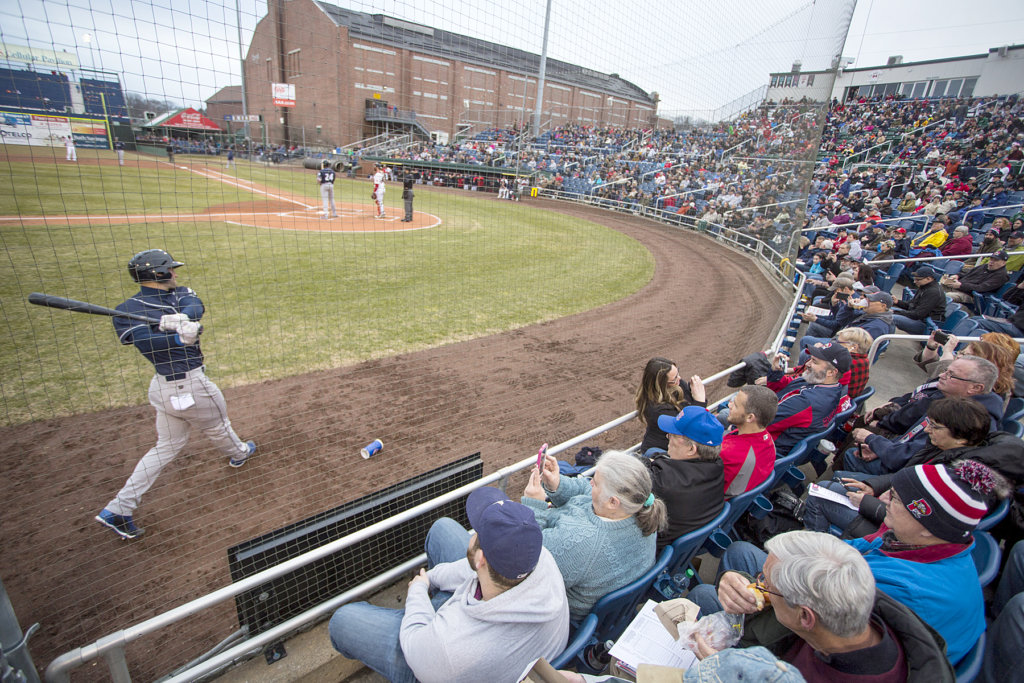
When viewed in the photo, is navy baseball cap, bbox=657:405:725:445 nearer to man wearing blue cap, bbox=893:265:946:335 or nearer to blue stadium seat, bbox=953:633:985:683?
blue stadium seat, bbox=953:633:985:683

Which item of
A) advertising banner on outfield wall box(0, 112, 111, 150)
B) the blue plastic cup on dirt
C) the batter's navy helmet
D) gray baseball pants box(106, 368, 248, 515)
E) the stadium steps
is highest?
advertising banner on outfield wall box(0, 112, 111, 150)

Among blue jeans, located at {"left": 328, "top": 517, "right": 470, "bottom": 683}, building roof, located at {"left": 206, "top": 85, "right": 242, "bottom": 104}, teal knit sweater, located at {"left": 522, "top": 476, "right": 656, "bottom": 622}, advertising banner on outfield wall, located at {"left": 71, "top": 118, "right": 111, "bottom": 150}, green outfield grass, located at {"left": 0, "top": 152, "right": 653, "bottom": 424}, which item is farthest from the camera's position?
green outfield grass, located at {"left": 0, "top": 152, "right": 653, "bottom": 424}

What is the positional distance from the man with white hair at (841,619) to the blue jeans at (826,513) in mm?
1376

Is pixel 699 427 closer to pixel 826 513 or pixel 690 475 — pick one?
pixel 690 475

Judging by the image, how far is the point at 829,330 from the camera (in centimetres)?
679

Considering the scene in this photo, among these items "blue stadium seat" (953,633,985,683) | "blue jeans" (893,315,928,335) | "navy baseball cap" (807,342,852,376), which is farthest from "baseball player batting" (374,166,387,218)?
"blue stadium seat" (953,633,985,683)

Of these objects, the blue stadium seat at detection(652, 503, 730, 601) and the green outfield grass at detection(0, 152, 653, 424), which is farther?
the green outfield grass at detection(0, 152, 653, 424)

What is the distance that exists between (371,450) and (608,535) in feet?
9.81

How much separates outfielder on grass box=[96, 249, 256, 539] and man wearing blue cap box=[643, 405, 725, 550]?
3.50 m

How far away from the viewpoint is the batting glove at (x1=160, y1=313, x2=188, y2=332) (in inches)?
133

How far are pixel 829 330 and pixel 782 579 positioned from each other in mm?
6564

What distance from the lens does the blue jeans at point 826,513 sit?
2.80 m

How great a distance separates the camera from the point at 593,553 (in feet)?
6.81

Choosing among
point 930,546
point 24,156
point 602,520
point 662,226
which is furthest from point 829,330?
point 662,226
